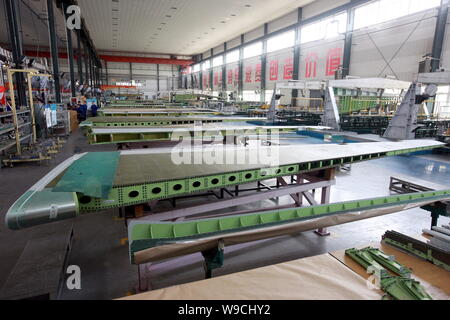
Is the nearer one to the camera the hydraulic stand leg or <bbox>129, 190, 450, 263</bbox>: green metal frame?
<bbox>129, 190, 450, 263</bbox>: green metal frame

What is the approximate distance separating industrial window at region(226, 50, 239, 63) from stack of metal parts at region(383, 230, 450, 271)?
27922 mm

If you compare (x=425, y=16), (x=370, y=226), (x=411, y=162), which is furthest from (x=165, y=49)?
(x=370, y=226)

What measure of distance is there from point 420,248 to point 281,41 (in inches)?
852

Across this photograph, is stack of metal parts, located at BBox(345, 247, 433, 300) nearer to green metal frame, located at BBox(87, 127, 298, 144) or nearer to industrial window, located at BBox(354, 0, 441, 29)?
green metal frame, located at BBox(87, 127, 298, 144)

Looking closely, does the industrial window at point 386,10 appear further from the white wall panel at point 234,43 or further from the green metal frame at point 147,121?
the white wall panel at point 234,43

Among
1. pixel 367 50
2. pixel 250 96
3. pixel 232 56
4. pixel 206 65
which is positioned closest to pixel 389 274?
pixel 367 50

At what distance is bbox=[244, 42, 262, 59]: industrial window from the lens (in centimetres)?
2361

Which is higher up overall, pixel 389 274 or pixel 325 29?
pixel 325 29

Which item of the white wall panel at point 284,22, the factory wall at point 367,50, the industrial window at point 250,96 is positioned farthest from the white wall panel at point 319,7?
the industrial window at point 250,96

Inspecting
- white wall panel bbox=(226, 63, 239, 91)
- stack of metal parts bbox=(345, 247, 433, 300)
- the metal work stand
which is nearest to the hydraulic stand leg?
the metal work stand

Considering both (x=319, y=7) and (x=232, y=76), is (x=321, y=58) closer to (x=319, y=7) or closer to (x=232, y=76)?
(x=319, y=7)

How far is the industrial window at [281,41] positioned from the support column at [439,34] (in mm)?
9737

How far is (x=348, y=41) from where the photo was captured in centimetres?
1473

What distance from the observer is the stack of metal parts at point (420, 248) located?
1.49 m
